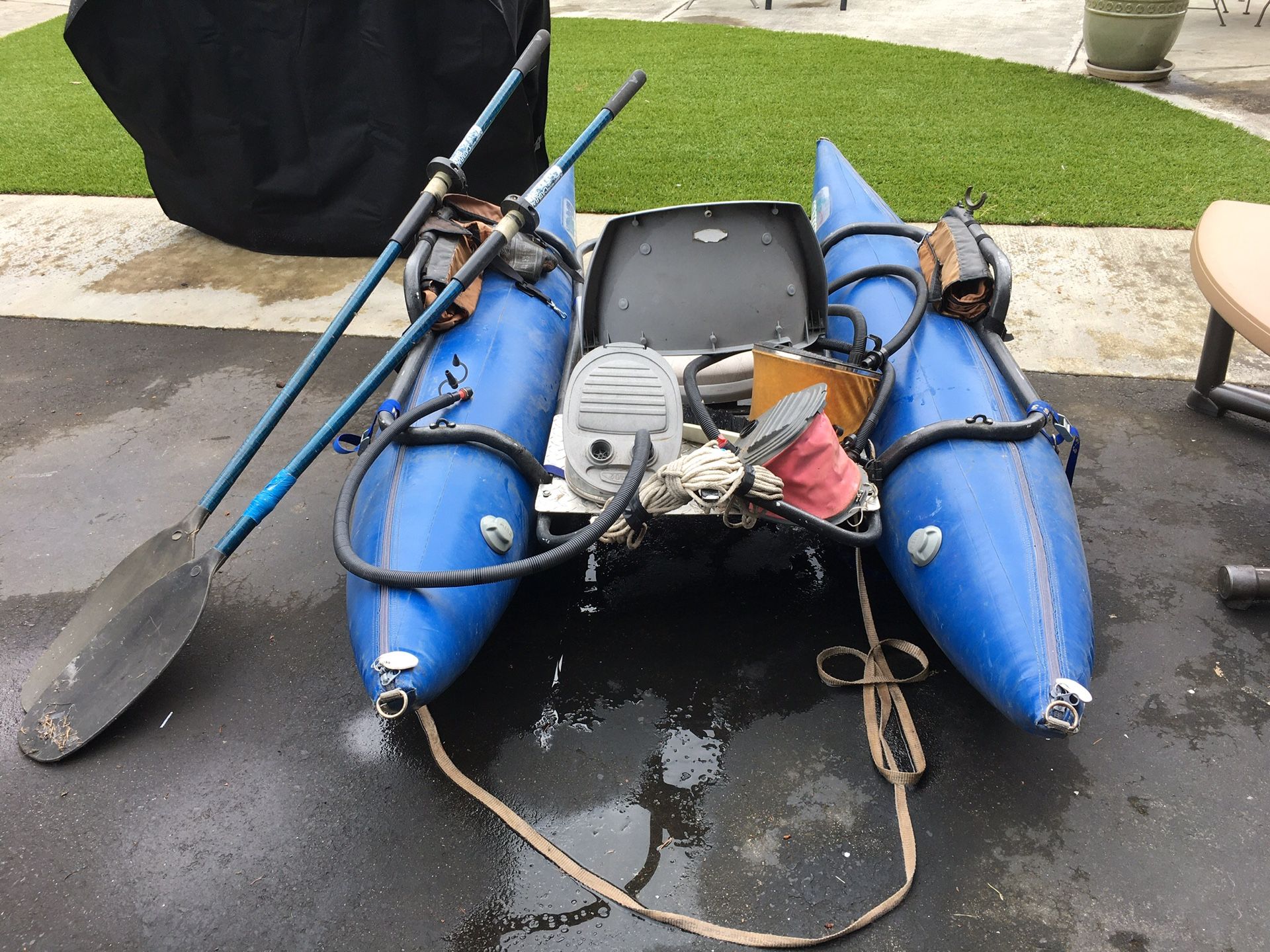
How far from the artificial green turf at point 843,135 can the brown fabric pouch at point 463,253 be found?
237 centimetres

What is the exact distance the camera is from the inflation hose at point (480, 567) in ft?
7.43

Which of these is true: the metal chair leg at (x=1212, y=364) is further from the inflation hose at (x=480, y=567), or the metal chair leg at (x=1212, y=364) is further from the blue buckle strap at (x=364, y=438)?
the blue buckle strap at (x=364, y=438)

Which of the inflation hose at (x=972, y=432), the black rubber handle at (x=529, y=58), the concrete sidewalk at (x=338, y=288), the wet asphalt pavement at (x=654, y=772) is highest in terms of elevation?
the black rubber handle at (x=529, y=58)

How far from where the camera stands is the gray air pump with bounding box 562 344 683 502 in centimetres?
267

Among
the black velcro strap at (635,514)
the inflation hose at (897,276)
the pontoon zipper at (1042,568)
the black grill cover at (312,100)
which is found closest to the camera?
the pontoon zipper at (1042,568)

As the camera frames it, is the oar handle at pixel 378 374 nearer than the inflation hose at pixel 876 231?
Yes

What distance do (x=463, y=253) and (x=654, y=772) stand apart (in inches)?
82.5

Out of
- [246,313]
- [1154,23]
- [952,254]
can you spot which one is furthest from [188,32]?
[1154,23]

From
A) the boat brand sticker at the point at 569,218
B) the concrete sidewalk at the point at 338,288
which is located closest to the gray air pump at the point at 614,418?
the boat brand sticker at the point at 569,218

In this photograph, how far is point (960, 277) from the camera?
3.12 meters

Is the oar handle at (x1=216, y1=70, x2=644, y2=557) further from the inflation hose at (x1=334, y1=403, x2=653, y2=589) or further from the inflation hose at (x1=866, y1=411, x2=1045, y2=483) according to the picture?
the inflation hose at (x1=866, y1=411, x2=1045, y2=483)

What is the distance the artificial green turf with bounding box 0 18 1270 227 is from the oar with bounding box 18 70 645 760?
3.34 meters

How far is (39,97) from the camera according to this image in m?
8.19

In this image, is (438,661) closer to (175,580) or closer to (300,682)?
(300,682)
